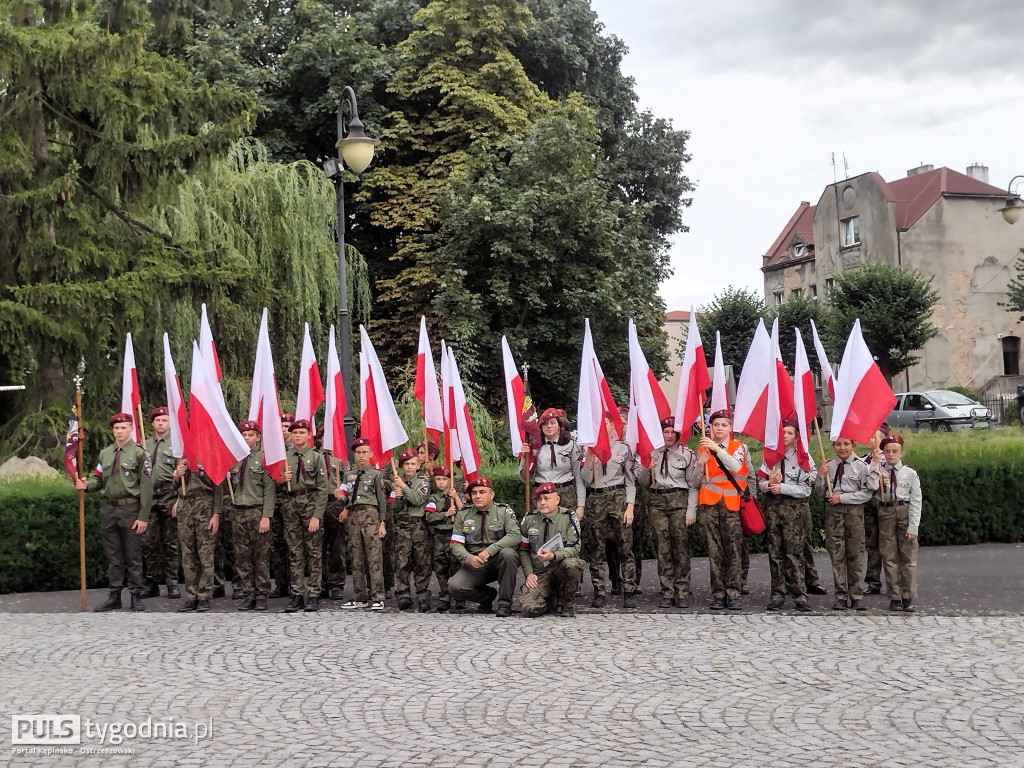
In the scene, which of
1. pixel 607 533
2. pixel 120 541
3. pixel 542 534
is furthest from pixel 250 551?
pixel 607 533

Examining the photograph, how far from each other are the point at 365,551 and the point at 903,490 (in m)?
5.33

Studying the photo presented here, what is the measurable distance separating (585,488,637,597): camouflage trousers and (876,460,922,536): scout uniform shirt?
8.18 ft

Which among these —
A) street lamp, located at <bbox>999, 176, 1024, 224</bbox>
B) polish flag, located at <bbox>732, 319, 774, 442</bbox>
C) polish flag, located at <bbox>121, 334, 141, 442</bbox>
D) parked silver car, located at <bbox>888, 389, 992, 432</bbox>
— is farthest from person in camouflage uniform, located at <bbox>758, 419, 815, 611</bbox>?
parked silver car, located at <bbox>888, 389, 992, 432</bbox>

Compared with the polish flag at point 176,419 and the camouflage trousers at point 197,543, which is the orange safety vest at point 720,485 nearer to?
the camouflage trousers at point 197,543

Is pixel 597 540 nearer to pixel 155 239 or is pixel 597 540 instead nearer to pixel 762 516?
pixel 762 516

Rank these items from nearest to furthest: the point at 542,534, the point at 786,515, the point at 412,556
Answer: the point at 542,534 → the point at 786,515 → the point at 412,556

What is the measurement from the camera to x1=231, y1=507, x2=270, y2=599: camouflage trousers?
11.8 meters

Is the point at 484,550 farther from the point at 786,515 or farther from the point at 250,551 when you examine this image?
the point at 786,515

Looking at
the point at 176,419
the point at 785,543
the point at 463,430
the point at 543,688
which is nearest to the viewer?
the point at 543,688

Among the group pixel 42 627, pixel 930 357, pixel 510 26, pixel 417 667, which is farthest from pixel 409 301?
pixel 930 357

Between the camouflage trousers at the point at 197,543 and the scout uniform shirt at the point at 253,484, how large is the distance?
0.39 meters

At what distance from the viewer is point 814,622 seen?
988 centimetres

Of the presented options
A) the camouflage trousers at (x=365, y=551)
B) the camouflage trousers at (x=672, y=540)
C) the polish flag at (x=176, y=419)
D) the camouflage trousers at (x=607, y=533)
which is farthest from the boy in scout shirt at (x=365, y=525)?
the camouflage trousers at (x=672, y=540)

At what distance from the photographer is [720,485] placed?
11305 millimetres
